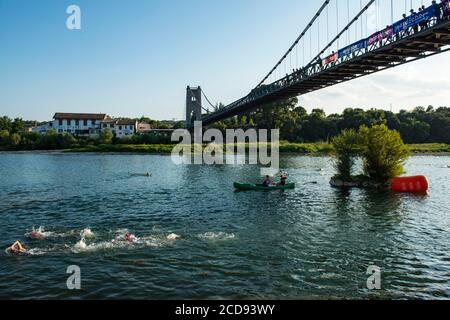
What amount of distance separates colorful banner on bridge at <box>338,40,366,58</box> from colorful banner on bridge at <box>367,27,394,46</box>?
1142 millimetres

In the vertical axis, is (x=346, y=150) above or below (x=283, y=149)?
above

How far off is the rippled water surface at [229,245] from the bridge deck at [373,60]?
43.3 feet

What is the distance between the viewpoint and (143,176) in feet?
193

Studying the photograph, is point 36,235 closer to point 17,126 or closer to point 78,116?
point 78,116

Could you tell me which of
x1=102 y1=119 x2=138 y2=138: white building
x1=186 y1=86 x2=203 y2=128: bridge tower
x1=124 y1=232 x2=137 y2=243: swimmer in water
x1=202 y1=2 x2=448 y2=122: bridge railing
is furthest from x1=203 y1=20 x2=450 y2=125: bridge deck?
x1=102 y1=119 x2=138 y2=138: white building

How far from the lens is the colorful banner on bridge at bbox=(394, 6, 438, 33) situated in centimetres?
2905

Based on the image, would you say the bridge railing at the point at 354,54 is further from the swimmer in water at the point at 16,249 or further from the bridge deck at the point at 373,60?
the swimmer in water at the point at 16,249

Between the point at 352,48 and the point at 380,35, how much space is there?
5.53 m

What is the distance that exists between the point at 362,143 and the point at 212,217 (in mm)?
24072

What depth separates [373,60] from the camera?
40.7m

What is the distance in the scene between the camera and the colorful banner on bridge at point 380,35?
3494 centimetres

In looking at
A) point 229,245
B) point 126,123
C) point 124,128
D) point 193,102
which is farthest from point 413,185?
point 124,128

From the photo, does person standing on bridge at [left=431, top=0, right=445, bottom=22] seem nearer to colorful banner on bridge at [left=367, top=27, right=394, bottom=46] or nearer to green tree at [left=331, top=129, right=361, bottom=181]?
colorful banner on bridge at [left=367, top=27, right=394, bottom=46]
